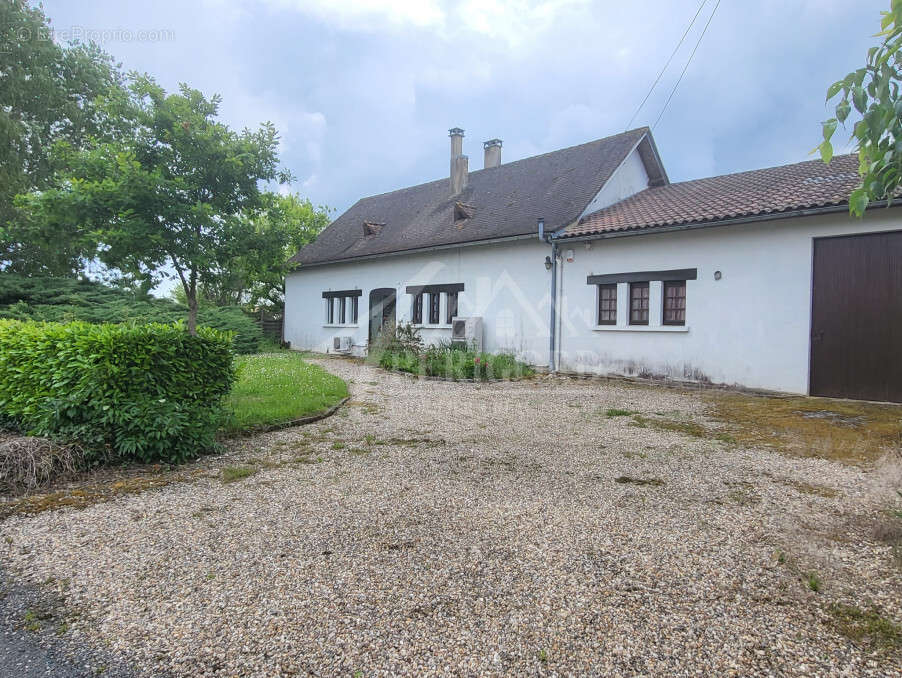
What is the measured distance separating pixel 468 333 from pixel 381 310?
4.53 meters

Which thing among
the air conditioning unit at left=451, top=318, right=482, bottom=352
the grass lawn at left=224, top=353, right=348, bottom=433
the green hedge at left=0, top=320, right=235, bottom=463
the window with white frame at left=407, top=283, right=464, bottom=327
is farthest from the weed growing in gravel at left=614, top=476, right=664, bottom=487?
the window with white frame at left=407, top=283, right=464, bottom=327

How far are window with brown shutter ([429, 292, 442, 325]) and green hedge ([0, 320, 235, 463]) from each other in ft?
35.7

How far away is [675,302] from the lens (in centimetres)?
1147

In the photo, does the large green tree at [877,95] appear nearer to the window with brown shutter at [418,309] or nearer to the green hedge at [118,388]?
the green hedge at [118,388]

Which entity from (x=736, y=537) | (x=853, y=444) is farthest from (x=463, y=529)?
(x=853, y=444)

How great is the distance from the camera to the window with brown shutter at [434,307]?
16297 millimetres

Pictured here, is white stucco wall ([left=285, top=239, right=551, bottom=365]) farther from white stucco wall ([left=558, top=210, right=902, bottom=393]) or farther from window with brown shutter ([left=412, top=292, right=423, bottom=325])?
white stucco wall ([left=558, top=210, right=902, bottom=393])

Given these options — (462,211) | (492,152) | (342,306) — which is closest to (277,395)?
(462,211)

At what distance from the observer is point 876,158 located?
2.32 meters

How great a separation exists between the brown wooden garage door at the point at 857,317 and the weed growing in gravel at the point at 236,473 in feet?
32.2

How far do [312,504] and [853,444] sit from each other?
20.1 ft

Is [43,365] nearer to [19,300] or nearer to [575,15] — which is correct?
[575,15]

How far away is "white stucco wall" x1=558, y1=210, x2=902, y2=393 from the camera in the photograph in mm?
9680

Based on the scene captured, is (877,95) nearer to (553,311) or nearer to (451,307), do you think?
(553,311)
